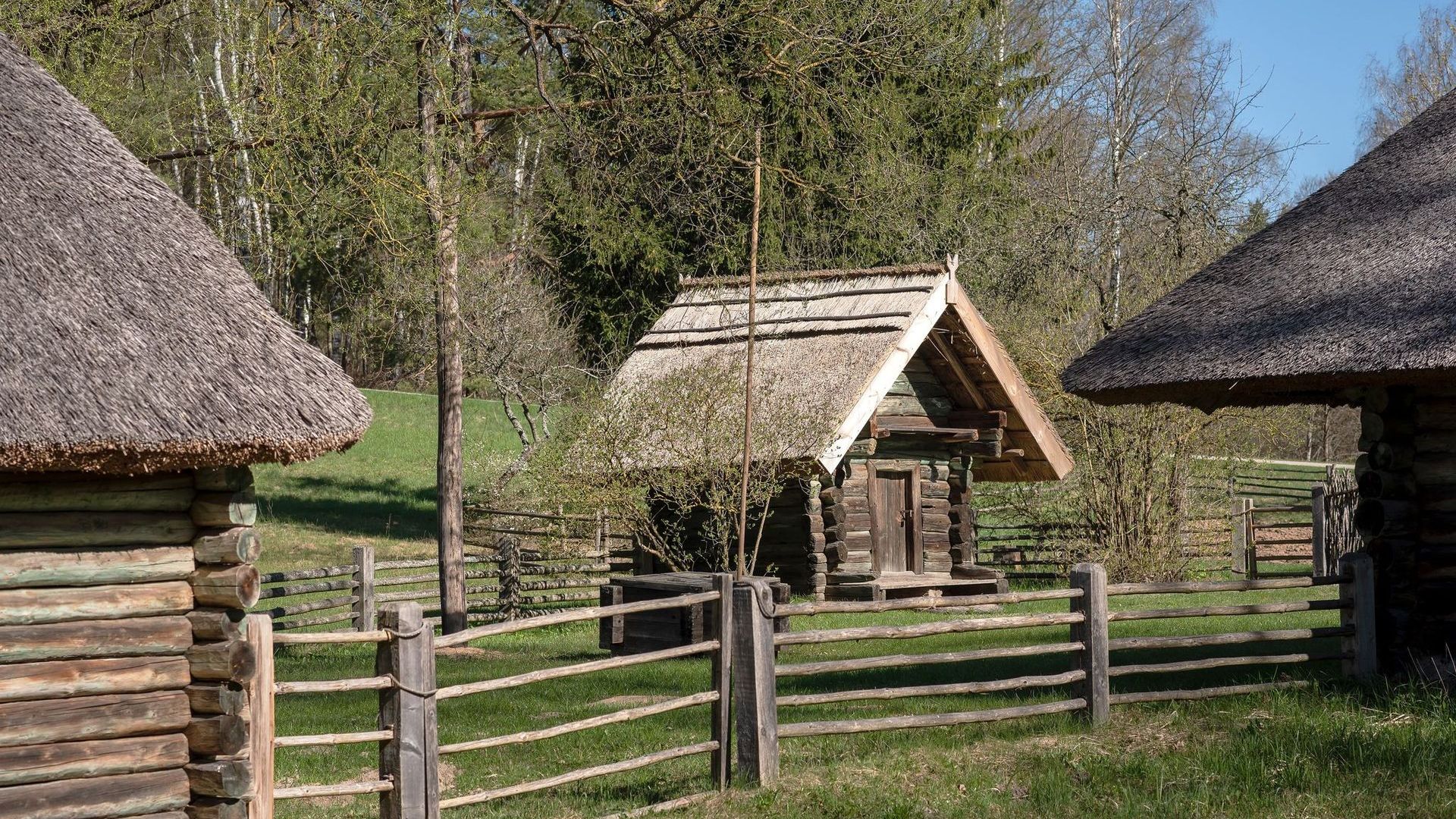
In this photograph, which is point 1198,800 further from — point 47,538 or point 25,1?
point 25,1

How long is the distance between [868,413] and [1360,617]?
697 centimetres

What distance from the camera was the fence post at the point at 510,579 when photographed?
62.1ft

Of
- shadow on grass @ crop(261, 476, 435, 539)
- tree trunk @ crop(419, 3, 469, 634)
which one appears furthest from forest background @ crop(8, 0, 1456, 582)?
shadow on grass @ crop(261, 476, 435, 539)

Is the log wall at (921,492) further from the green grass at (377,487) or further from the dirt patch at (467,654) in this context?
the green grass at (377,487)

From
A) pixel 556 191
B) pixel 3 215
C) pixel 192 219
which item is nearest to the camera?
pixel 3 215

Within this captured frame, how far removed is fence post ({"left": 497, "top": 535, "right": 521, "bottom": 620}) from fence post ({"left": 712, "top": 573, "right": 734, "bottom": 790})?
11.3 metres

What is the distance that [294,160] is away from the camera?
11703 millimetres

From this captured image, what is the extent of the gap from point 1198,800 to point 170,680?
5058 mm

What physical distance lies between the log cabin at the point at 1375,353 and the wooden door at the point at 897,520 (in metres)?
7.88

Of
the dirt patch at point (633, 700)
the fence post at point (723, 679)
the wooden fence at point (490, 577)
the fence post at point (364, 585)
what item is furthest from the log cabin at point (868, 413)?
the fence post at point (723, 679)

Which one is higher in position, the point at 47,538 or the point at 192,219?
the point at 192,219

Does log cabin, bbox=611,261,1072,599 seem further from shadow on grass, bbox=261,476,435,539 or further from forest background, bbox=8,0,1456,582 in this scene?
shadow on grass, bbox=261,476,435,539

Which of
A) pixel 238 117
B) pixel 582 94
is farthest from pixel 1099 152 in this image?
pixel 238 117

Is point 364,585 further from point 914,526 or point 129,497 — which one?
point 129,497
